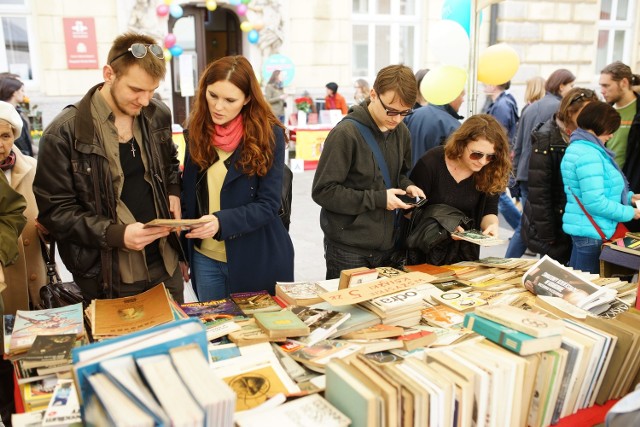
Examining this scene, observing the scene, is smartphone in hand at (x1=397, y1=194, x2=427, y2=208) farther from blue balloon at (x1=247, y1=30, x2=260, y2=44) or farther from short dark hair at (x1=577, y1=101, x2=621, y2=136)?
blue balloon at (x1=247, y1=30, x2=260, y2=44)

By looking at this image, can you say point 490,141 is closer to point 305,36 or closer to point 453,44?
point 453,44

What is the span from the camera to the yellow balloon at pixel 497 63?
3883 mm

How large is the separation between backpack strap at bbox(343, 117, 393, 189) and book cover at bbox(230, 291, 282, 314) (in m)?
0.76

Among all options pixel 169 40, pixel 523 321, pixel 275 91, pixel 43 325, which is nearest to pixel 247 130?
pixel 43 325

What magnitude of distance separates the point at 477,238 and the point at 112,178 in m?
1.48

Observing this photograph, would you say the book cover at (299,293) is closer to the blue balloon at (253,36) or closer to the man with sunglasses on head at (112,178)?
the man with sunglasses on head at (112,178)

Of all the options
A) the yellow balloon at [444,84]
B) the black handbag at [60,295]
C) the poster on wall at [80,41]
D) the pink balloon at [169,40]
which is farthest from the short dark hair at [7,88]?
the pink balloon at [169,40]

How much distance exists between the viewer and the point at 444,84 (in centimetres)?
366

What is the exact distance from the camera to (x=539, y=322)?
149 cm

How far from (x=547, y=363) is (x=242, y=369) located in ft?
2.68

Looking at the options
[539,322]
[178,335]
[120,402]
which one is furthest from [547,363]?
[120,402]

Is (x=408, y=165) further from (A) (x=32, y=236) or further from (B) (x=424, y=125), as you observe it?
(A) (x=32, y=236)

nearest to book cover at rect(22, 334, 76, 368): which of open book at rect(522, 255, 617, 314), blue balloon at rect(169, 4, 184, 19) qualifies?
open book at rect(522, 255, 617, 314)

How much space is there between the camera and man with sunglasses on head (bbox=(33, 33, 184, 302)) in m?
1.85
